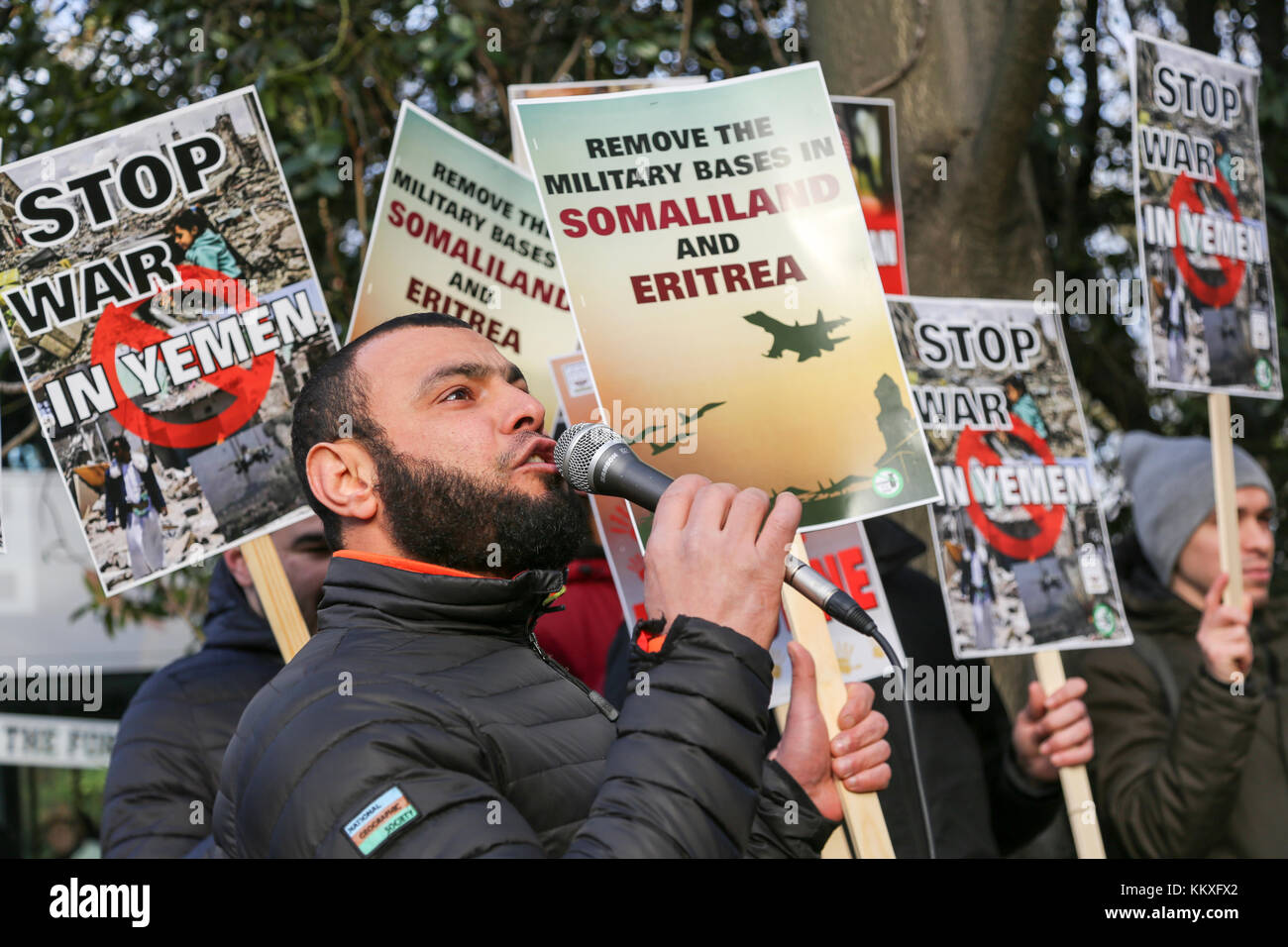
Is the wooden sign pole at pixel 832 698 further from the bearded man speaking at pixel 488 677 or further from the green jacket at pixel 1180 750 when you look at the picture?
the green jacket at pixel 1180 750

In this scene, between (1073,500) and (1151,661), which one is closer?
(1073,500)

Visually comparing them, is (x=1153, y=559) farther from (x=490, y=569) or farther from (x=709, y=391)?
(x=490, y=569)

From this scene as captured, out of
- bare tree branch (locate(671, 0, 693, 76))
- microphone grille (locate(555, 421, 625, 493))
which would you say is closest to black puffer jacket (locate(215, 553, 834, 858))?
microphone grille (locate(555, 421, 625, 493))

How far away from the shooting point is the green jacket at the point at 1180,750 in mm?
2957

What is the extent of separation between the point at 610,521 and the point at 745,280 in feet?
1.88

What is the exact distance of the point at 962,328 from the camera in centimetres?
282

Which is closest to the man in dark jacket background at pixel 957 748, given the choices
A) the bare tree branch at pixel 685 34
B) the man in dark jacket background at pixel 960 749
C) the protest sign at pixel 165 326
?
the man in dark jacket background at pixel 960 749

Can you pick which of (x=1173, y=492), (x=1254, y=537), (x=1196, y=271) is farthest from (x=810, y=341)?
→ (x=1254, y=537)

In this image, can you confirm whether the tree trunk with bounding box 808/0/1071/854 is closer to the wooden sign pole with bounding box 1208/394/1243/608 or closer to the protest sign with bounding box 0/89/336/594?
the wooden sign pole with bounding box 1208/394/1243/608

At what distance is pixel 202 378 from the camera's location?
2326mm

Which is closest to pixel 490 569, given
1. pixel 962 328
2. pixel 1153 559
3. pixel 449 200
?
Result: pixel 449 200

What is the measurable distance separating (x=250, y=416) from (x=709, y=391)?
0.82 meters

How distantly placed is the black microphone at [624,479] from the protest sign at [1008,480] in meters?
1.06
